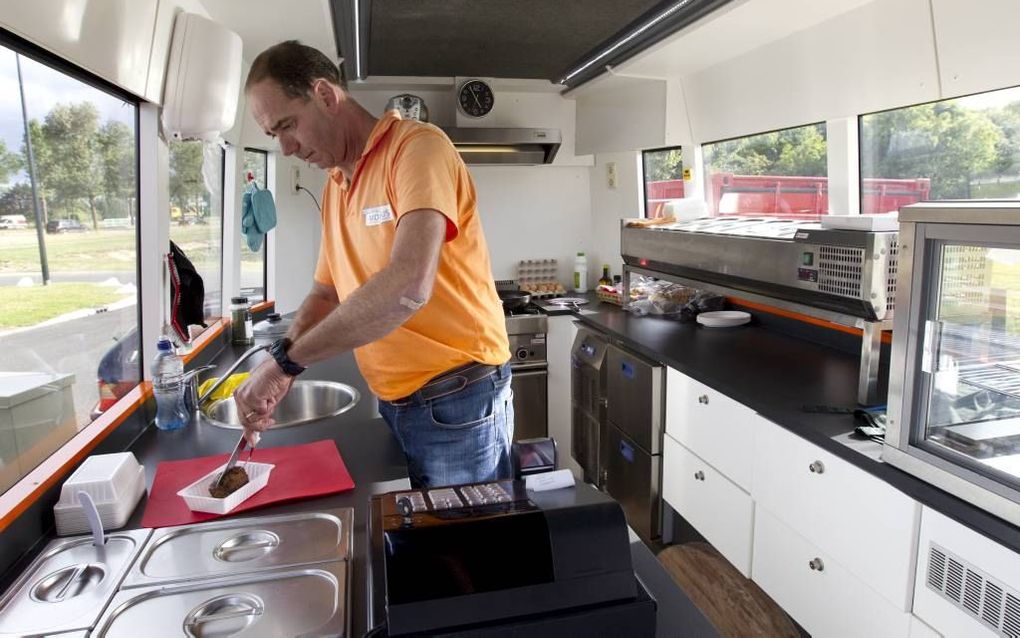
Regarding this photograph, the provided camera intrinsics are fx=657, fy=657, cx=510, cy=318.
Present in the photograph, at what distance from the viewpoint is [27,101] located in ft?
4.73

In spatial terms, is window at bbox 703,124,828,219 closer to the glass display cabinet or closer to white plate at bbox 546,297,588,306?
white plate at bbox 546,297,588,306

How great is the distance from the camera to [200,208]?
310 cm

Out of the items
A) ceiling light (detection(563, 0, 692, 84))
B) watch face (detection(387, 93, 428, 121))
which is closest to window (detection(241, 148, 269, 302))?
watch face (detection(387, 93, 428, 121))

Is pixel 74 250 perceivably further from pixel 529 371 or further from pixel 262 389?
pixel 529 371

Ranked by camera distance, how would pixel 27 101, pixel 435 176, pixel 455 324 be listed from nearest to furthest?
1. pixel 435 176
2. pixel 27 101
3. pixel 455 324

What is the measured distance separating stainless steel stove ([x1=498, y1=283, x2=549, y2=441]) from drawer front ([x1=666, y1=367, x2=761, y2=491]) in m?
1.34

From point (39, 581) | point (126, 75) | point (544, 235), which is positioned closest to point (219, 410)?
point (126, 75)

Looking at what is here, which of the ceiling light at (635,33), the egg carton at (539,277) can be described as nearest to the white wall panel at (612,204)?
A: the egg carton at (539,277)

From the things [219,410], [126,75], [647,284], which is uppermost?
[126,75]

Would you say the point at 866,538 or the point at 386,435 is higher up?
the point at 386,435

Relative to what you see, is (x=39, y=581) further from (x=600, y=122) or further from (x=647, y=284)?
(x=600, y=122)

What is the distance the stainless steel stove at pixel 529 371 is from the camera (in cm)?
397

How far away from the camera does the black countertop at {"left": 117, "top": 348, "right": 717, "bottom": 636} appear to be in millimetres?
865

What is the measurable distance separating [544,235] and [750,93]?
6.42ft
